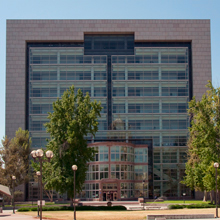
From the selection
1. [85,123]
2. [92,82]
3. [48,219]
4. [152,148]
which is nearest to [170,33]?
[92,82]

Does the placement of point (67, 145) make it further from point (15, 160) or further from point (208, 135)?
point (15, 160)

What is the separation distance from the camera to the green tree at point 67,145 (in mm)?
53750

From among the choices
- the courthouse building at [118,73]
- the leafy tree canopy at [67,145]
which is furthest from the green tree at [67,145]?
the courthouse building at [118,73]

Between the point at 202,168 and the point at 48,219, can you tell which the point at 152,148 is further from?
the point at 48,219

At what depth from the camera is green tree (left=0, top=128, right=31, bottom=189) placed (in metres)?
73.7

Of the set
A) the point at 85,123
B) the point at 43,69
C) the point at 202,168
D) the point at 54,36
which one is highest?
the point at 54,36

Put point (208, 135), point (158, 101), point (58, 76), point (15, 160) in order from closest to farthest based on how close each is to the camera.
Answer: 1. point (208, 135)
2. point (15, 160)
3. point (158, 101)
4. point (58, 76)

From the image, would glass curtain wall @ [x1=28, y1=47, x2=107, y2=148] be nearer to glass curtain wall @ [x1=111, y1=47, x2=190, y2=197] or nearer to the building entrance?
glass curtain wall @ [x1=111, y1=47, x2=190, y2=197]

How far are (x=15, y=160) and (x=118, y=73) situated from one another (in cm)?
3330

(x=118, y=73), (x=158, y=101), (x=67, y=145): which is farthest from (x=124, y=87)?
(x=67, y=145)

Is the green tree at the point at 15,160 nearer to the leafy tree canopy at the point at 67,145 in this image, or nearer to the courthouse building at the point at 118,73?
the courthouse building at the point at 118,73

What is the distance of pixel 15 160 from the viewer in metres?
74.9

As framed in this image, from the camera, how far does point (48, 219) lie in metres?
37.5

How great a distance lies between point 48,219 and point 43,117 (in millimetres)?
56959
